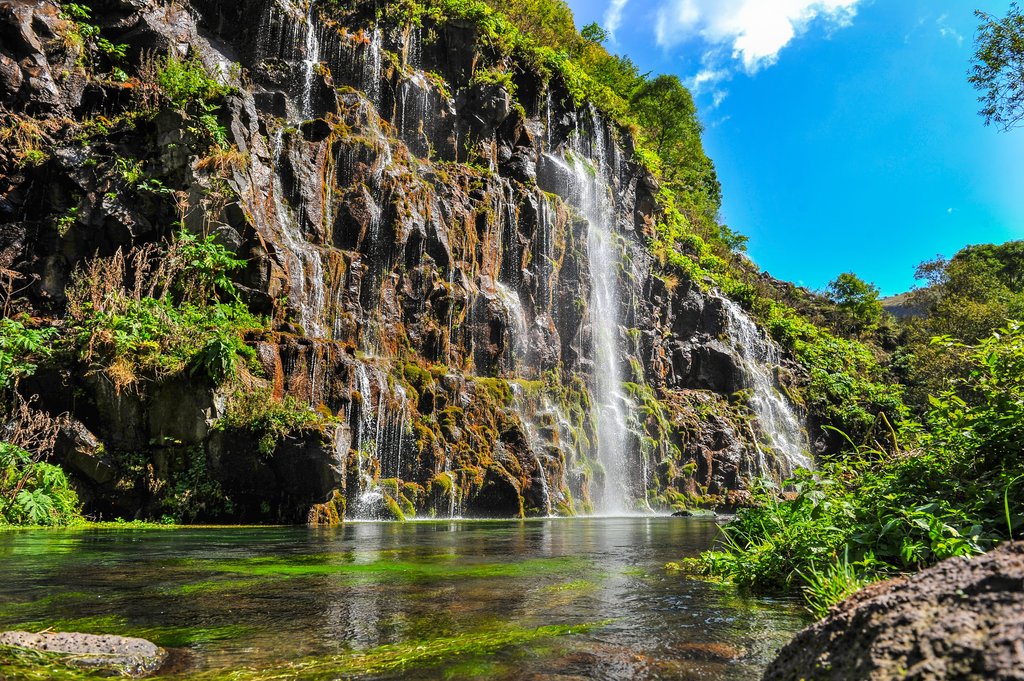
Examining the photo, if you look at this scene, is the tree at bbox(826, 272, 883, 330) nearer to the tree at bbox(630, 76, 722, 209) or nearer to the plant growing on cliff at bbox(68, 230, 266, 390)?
the tree at bbox(630, 76, 722, 209)

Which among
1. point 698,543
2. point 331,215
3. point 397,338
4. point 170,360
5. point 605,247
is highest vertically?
point 605,247

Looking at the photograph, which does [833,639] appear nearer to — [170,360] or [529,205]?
[170,360]

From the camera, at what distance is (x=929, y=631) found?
1.66 m

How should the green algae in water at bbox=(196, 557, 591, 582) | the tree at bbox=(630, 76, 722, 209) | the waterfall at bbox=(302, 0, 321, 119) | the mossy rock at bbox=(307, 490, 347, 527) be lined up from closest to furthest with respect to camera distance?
the green algae in water at bbox=(196, 557, 591, 582), the mossy rock at bbox=(307, 490, 347, 527), the waterfall at bbox=(302, 0, 321, 119), the tree at bbox=(630, 76, 722, 209)

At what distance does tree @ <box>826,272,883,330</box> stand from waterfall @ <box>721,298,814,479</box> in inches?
667

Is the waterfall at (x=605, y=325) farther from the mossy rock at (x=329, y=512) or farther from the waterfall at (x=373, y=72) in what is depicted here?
the mossy rock at (x=329, y=512)

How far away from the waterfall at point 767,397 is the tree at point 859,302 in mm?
16935

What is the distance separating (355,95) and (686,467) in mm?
21086

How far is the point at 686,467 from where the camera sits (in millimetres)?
27922

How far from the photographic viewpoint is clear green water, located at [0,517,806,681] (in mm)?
3062

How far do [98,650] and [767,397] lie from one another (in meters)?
33.7

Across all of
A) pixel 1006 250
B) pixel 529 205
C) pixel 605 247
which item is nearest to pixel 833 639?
pixel 529 205

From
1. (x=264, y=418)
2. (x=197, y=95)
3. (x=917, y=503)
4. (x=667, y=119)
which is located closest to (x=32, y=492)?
(x=264, y=418)

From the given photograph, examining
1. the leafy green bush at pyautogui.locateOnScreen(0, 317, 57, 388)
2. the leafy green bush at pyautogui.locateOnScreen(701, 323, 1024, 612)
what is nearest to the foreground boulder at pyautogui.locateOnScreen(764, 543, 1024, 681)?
the leafy green bush at pyautogui.locateOnScreen(701, 323, 1024, 612)
